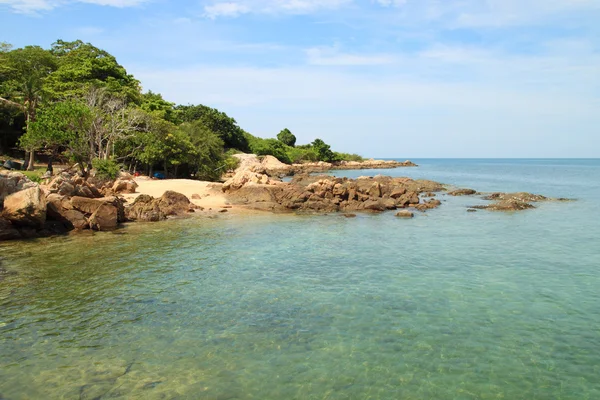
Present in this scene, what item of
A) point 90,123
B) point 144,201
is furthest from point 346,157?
point 144,201

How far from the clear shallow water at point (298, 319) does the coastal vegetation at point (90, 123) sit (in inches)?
679

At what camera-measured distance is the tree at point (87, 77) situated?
145 feet

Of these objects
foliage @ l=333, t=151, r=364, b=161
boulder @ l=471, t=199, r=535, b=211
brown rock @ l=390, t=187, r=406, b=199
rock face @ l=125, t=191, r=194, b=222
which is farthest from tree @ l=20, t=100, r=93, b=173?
foliage @ l=333, t=151, r=364, b=161

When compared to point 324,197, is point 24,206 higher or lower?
higher

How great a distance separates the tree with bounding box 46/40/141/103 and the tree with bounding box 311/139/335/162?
2439 inches

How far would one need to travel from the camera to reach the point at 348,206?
110 ft

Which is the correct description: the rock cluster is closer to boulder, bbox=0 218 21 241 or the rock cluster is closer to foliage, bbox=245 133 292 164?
boulder, bbox=0 218 21 241

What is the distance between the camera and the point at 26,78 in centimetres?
4044

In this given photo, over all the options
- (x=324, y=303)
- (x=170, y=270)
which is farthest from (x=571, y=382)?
(x=170, y=270)

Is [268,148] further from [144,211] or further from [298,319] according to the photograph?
[298,319]

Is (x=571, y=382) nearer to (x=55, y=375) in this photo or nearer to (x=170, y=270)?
(x=55, y=375)

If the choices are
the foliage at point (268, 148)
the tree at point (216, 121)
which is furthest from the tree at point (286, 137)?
the tree at point (216, 121)

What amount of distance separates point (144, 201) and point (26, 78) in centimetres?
2342

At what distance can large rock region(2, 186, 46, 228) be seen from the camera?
19281mm
